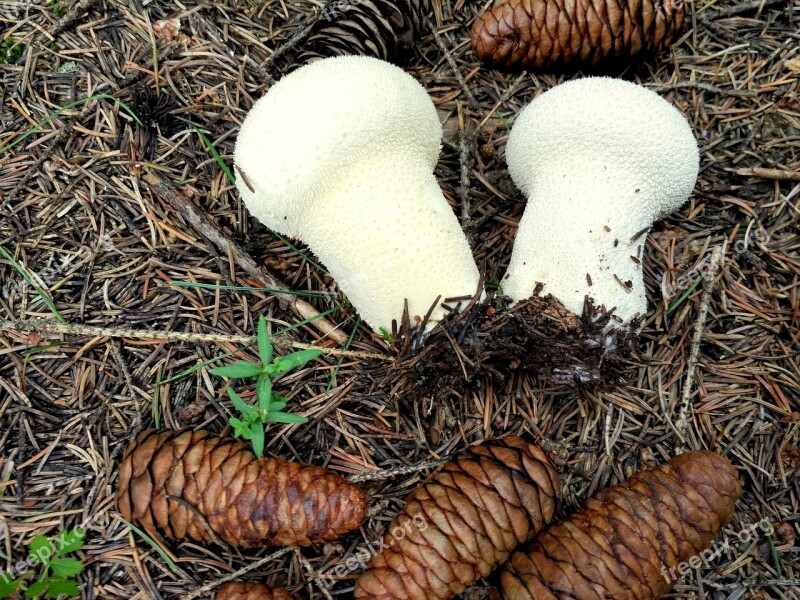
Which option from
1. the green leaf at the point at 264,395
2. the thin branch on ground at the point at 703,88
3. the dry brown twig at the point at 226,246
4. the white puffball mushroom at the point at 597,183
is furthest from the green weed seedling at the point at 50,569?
the thin branch on ground at the point at 703,88

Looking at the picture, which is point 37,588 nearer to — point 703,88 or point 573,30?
point 573,30

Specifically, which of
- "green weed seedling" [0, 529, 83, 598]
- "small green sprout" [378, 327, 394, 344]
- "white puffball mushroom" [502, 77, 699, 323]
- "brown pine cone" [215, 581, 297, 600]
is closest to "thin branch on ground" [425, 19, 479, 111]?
"white puffball mushroom" [502, 77, 699, 323]

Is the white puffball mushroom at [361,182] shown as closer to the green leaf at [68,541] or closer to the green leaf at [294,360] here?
the green leaf at [294,360]

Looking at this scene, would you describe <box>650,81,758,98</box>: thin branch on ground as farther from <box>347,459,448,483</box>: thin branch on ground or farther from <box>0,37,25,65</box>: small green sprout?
<box>0,37,25,65</box>: small green sprout

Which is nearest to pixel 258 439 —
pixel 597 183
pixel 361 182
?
pixel 361 182

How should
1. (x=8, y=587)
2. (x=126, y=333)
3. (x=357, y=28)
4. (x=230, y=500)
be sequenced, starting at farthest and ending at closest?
(x=357, y=28)
(x=126, y=333)
(x=230, y=500)
(x=8, y=587)
